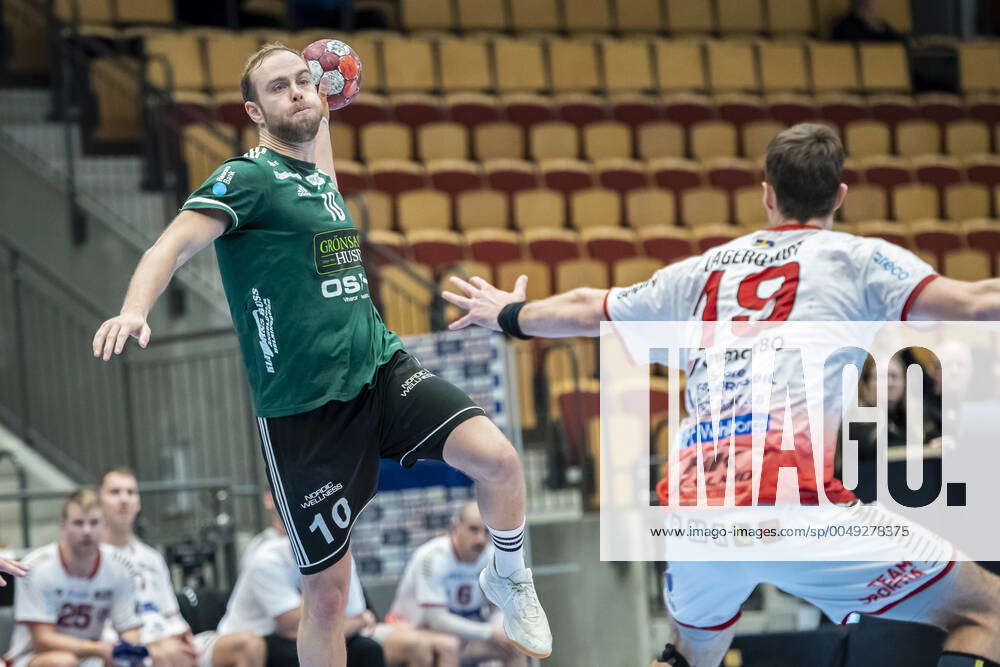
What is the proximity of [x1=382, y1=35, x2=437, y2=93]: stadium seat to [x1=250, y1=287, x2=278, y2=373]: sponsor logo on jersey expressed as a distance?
10149mm

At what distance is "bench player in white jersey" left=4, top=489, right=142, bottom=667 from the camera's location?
7.27 m

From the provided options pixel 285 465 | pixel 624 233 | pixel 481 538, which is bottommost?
pixel 481 538

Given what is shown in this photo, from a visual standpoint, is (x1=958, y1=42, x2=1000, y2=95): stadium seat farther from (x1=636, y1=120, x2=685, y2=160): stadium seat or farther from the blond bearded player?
the blond bearded player

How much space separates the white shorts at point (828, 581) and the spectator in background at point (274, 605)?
3240mm

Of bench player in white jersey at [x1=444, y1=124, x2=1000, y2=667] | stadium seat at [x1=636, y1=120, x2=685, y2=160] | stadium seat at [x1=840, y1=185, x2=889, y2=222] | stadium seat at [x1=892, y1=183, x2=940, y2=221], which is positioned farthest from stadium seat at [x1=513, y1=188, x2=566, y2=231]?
bench player in white jersey at [x1=444, y1=124, x2=1000, y2=667]

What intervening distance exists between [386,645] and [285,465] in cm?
374

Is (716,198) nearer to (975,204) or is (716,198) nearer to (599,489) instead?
(975,204)

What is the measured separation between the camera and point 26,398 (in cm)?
1008

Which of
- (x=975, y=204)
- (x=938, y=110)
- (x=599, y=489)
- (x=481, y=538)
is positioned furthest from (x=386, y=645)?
(x=938, y=110)

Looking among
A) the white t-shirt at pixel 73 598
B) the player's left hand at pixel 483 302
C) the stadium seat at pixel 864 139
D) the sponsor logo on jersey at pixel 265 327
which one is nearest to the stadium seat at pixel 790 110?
the stadium seat at pixel 864 139

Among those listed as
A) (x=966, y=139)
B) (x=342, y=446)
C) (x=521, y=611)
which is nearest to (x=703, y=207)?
(x=966, y=139)

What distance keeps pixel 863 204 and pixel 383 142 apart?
16.1ft

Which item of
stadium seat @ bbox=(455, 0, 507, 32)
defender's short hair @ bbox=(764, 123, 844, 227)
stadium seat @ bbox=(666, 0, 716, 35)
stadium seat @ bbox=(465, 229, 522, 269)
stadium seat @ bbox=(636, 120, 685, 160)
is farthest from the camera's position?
stadium seat @ bbox=(666, 0, 716, 35)

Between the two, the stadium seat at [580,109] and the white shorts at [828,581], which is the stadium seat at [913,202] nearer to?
the stadium seat at [580,109]
